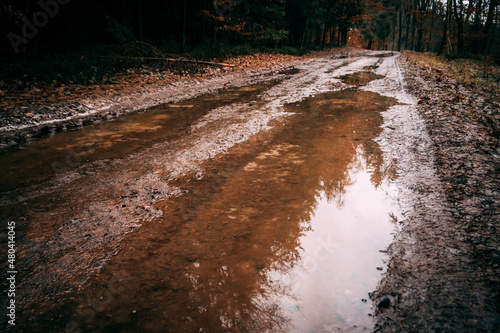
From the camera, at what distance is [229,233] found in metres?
2.48

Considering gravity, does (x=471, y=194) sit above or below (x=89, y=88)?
below

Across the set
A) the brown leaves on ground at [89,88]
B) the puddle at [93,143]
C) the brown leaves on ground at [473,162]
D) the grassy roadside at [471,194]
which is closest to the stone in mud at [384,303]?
the grassy roadside at [471,194]

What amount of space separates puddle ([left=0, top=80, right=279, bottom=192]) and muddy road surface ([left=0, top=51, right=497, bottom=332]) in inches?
1.5

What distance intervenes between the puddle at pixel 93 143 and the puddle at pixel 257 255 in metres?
1.93

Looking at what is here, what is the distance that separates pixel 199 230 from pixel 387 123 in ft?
15.5

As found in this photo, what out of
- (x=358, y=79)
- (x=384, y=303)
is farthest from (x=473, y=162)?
(x=358, y=79)

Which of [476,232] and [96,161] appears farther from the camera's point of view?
[96,161]

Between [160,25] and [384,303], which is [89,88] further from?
[160,25]

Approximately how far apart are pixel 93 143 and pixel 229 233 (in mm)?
3599

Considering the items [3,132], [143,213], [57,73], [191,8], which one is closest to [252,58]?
[191,8]

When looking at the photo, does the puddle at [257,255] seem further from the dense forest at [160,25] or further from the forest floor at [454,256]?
the dense forest at [160,25]

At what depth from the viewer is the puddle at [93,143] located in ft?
12.0

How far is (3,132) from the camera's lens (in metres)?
4.90

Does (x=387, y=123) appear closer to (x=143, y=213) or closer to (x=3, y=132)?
(x=143, y=213)
